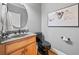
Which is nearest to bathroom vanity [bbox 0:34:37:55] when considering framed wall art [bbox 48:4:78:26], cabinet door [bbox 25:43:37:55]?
cabinet door [bbox 25:43:37:55]

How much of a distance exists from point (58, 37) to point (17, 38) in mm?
416

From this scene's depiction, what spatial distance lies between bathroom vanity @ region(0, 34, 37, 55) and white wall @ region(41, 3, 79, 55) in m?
0.16

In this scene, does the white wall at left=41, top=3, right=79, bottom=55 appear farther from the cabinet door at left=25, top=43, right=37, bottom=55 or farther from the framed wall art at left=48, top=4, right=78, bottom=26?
the cabinet door at left=25, top=43, right=37, bottom=55

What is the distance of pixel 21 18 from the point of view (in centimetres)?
119

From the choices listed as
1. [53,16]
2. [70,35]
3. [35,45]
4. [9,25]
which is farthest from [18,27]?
[70,35]

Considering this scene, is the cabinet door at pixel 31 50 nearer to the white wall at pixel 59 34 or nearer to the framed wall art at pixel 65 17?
the white wall at pixel 59 34

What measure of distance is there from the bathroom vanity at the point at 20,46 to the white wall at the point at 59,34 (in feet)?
0.54

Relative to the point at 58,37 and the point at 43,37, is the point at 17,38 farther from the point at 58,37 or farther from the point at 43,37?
the point at 58,37

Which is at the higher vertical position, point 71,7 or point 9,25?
point 71,7

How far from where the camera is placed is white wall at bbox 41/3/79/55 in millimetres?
1105

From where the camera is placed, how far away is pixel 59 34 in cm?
117

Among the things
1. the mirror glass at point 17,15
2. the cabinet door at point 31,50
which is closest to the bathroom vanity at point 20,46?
the cabinet door at point 31,50

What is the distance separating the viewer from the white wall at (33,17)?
1.18 metres

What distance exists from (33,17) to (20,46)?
1.06 ft
